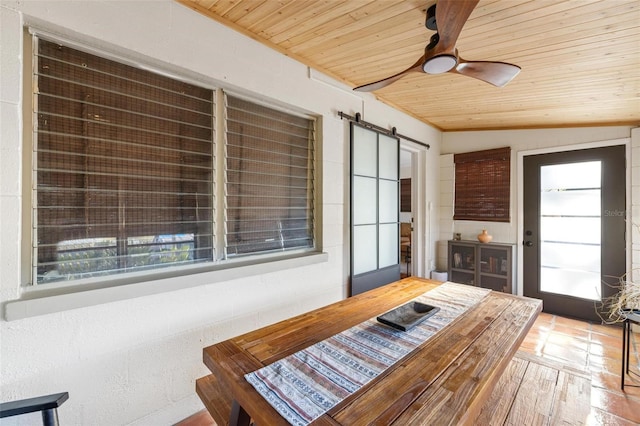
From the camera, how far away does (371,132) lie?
326cm

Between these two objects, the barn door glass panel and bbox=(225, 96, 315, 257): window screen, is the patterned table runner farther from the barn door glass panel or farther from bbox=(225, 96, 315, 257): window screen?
the barn door glass panel

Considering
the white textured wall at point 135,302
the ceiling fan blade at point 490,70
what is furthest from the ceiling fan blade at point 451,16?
the white textured wall at point 135,302

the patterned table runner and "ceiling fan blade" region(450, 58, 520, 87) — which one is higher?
"ceiling fan blade" region(450, 58, 520, 87)

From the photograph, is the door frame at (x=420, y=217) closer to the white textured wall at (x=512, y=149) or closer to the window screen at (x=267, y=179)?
the white textured wall at (x=512, y=149)

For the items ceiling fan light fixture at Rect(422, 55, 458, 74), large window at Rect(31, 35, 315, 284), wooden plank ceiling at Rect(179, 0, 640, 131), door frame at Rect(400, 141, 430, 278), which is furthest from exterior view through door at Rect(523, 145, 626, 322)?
large window at Rect(31, 35, 315, 284)

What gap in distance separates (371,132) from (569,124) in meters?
2.55

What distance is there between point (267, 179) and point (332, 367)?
162 centimetres

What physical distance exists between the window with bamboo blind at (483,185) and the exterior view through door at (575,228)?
0.84 feet

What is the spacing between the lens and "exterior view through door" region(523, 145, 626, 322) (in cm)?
327

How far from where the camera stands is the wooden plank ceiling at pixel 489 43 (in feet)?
→ 5.63

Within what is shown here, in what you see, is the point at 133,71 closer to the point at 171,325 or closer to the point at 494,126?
the point at 171,325

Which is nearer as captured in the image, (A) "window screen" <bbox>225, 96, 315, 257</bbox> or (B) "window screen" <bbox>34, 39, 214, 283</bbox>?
(B) "window screen" <bbox>34, 39, 214, 283</bbox>

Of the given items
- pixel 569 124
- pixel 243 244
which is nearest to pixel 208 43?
pixel 243 244

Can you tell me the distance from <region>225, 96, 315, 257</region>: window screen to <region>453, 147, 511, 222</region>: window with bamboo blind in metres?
2.86
